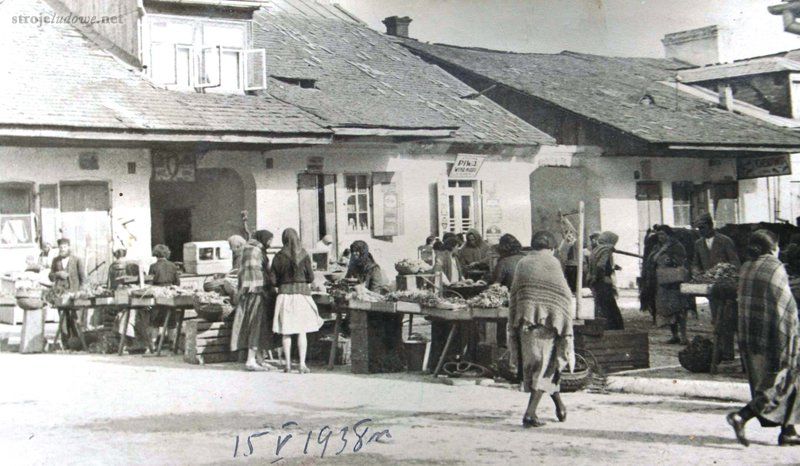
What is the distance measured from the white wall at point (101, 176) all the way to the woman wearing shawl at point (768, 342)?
12.4 meters

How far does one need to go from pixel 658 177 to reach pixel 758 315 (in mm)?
18560

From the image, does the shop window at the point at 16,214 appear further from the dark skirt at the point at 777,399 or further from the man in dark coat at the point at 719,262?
the dark skirt at the point at 777,399

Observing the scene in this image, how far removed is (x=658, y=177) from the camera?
25.5 m

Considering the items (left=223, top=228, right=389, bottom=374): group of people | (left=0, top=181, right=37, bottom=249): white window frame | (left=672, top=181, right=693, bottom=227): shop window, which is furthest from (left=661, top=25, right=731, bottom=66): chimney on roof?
(left=223, top=228, right=389, bottom=374): group of people

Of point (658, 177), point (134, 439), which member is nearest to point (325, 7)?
point (658, 177)

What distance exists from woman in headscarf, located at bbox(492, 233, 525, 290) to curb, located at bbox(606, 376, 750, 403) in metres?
1.40

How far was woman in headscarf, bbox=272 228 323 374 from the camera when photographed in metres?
11.8

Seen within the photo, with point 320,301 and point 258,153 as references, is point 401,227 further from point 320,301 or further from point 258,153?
point 320,301

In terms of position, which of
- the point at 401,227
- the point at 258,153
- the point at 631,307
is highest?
the point at 258,153

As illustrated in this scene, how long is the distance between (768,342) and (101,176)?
42.1 feet

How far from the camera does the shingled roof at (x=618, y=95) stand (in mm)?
23688

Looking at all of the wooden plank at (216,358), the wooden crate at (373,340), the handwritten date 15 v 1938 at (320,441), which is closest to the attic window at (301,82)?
the wooden plank at (216,358)

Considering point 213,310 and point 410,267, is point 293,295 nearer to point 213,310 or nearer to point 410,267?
point 213,310

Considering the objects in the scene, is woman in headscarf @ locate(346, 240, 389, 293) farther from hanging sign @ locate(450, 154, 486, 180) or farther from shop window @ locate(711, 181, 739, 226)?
shop window @ locate(711, 181, 739, 226)
